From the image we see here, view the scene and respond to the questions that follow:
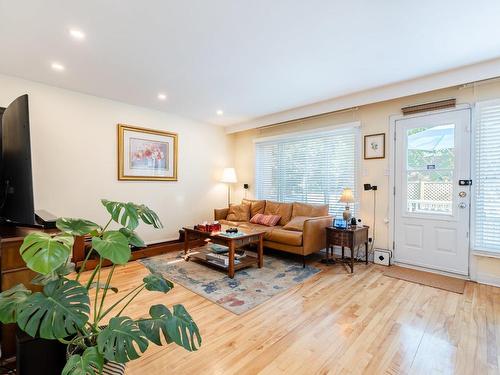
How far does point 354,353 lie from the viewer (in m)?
1.77

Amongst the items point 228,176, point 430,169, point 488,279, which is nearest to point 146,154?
point 228,176

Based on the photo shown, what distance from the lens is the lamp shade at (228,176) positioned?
17.9 feet

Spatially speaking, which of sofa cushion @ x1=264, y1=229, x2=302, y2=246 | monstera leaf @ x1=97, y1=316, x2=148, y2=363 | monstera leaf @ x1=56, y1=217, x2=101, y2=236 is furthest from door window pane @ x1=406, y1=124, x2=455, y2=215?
monstera leaf @ x1=56, y1=217, x2=101, y2=236

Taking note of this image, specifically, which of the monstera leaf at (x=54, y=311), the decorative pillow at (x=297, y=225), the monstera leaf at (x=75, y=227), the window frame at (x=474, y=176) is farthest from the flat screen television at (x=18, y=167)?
the window frame at (x=474, y=176)

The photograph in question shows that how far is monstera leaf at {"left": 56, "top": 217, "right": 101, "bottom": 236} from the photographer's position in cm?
118

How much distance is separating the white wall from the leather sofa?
3.64ft

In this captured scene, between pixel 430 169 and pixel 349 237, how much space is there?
142cm

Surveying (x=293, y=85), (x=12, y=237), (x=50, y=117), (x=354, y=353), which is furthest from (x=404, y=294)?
(x=50, y=117)

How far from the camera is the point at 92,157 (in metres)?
3.86

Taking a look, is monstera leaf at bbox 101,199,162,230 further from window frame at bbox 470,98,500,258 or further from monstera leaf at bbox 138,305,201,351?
window frame at bbox 470,98,500,258

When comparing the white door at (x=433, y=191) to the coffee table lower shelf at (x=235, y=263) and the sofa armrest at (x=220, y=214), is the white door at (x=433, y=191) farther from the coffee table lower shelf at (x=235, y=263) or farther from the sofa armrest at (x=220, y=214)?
the sofa armrest at (x=220, y=214)

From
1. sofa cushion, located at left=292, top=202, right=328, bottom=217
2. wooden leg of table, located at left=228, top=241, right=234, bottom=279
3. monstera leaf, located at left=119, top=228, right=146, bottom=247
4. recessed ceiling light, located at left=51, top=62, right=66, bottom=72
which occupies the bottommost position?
wooden leg of table, located at left=228, top=241, right=234, bottom=279

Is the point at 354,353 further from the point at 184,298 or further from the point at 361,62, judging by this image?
the point at 361,62

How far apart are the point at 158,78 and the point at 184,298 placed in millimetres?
2669
